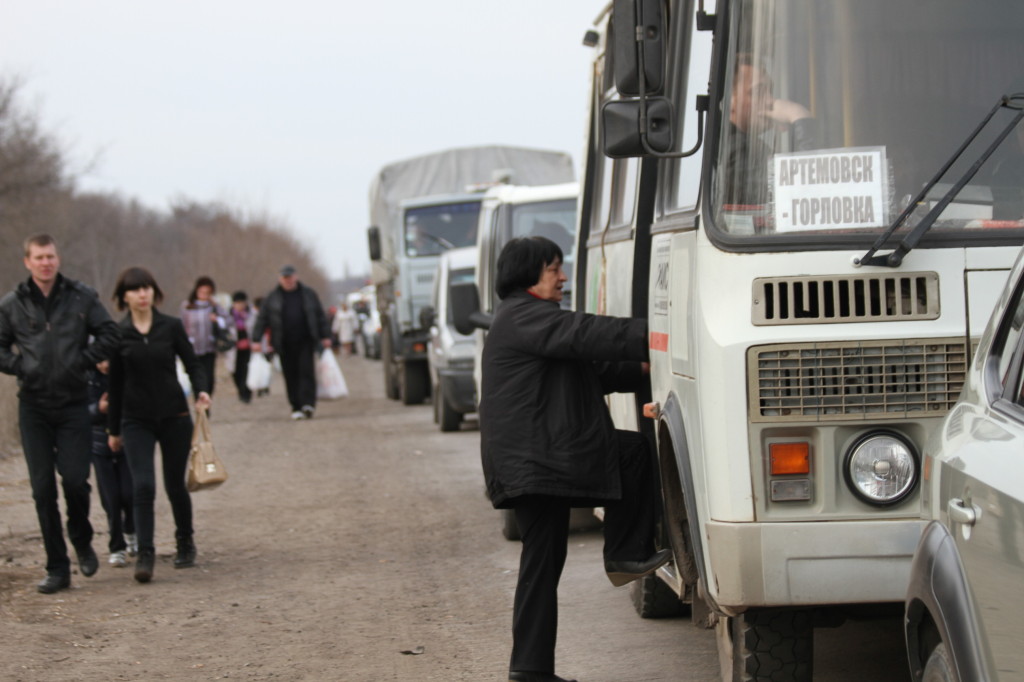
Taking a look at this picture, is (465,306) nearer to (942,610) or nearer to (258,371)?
(942,610)

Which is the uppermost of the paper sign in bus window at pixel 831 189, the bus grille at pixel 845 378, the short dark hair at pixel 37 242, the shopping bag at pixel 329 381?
the short dark hair at pixel 37 242

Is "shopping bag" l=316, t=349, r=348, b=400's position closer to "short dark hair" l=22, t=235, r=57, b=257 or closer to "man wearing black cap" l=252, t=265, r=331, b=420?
"man wearing black cap" l=252, t=265, r=331, b=420

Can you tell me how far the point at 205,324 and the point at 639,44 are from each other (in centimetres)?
1488

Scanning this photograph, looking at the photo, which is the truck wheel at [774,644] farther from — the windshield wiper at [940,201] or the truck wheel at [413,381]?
the truck wheel at [413,381]

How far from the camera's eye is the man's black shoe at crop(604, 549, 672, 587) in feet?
19.4

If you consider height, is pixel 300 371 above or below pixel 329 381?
above

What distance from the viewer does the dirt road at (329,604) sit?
6871 millimetres

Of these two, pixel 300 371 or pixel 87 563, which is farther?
pixel 300 371

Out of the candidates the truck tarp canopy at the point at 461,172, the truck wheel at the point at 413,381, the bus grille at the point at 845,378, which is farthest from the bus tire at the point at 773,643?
the truck tarp canopy at the point at 461,172

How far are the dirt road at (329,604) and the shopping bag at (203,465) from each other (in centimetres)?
54

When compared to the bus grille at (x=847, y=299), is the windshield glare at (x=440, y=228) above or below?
above

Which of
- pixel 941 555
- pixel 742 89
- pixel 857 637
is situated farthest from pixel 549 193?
pixel 941 555

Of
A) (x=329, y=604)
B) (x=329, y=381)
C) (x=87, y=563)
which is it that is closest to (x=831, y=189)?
(x=329, y=604)

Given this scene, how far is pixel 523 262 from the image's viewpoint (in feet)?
Result: 19.9
